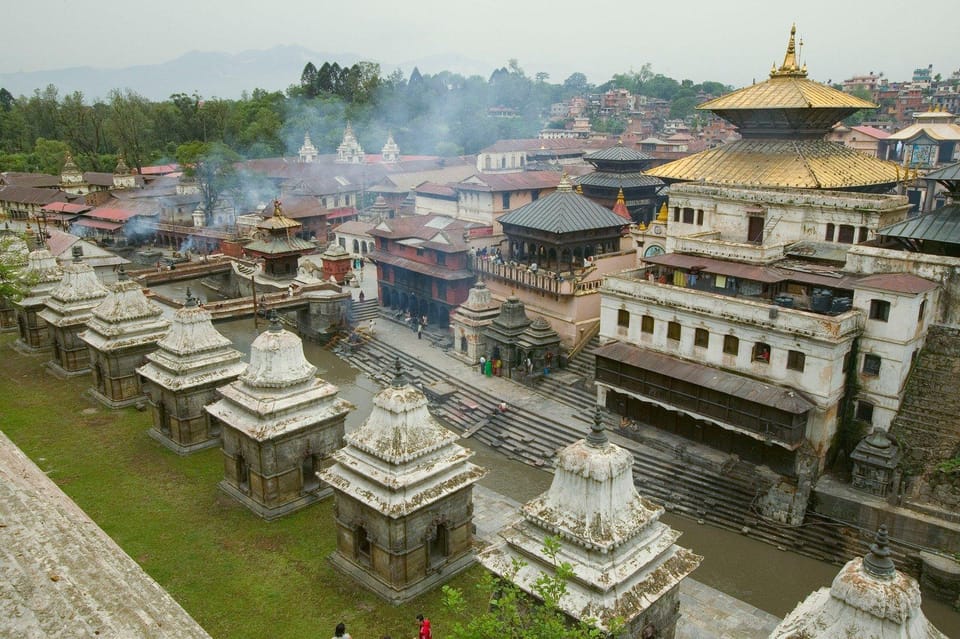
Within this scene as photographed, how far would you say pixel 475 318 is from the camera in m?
38.3

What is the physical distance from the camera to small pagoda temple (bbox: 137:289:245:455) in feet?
88.4

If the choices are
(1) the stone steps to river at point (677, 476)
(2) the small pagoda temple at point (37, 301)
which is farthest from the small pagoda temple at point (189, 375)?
(2) the small pagoda temple at point (37, 301)

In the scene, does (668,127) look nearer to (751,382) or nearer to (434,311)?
(434,311)

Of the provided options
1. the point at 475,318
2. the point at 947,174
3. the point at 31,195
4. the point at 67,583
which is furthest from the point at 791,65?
the point at 31,195

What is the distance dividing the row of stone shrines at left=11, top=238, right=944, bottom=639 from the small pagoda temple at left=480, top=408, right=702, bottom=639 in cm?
3

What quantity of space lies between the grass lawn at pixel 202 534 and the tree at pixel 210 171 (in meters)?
47.7

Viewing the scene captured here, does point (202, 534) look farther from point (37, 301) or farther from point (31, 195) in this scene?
point (31, 195)

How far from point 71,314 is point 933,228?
38416 mm

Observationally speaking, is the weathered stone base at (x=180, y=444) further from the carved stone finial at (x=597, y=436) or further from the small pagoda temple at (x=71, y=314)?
the carved stone finial at (x=597, y=436)

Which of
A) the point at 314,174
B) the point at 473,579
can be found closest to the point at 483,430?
the point at 473,579

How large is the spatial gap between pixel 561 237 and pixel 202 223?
160 feet

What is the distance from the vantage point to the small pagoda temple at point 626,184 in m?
49.9

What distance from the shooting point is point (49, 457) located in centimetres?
2672

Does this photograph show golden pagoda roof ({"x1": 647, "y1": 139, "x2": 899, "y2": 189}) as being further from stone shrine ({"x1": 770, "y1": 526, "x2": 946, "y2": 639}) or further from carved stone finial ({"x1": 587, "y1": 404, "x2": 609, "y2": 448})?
stone shrine ({"x1": 770, "y1": 526, "x2": 946, "y2": 639})
